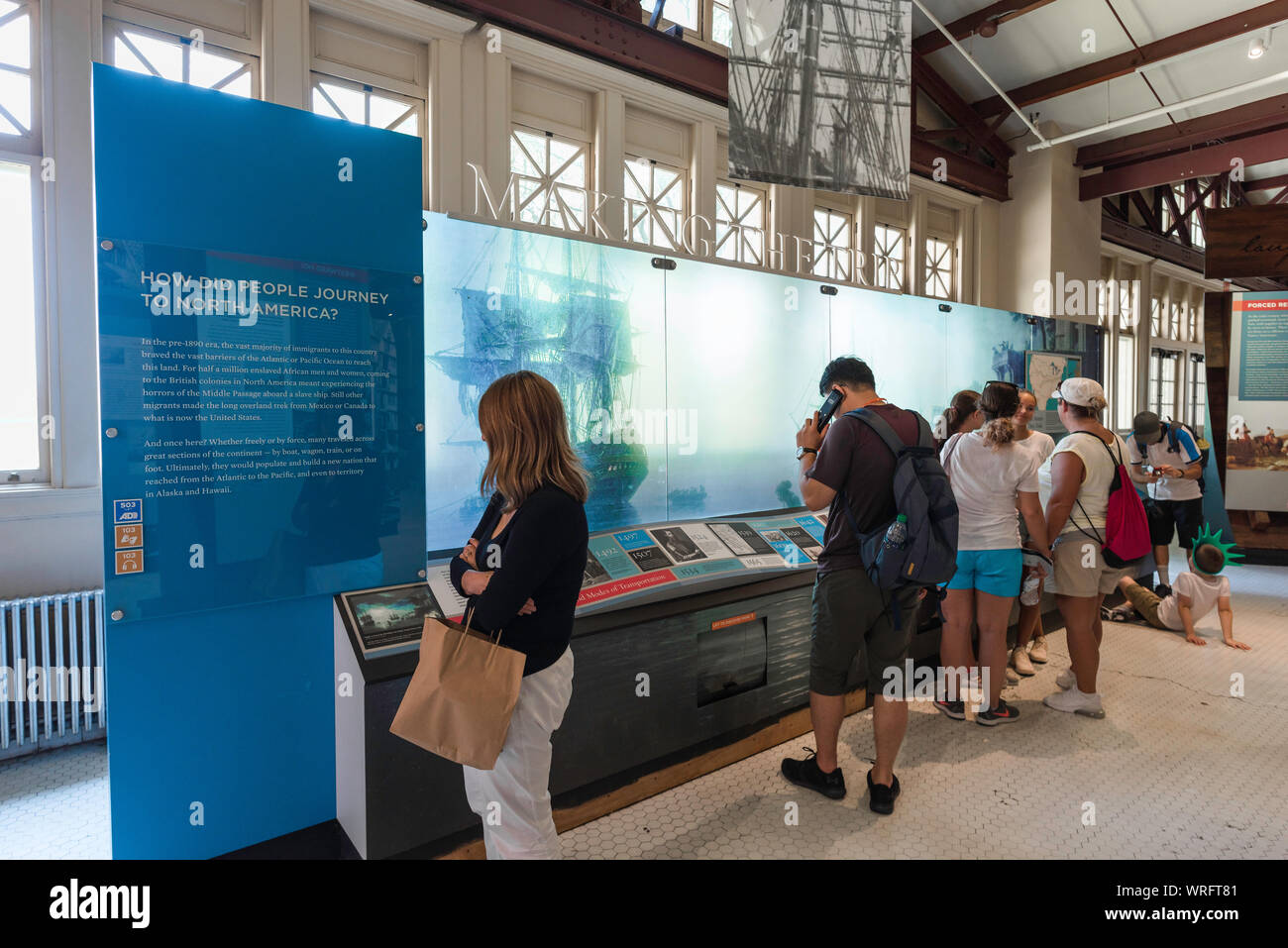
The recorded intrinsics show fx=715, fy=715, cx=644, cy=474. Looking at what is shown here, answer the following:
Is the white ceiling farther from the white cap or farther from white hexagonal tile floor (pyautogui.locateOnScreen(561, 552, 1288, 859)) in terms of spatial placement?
white hexagonal tile floor (pyautogui.locateOnScreen(561, 552, 1288, 859))

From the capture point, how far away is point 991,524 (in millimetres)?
3238

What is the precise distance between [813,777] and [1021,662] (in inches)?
81.5

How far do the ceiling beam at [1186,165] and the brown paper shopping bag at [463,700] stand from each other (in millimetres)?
9767

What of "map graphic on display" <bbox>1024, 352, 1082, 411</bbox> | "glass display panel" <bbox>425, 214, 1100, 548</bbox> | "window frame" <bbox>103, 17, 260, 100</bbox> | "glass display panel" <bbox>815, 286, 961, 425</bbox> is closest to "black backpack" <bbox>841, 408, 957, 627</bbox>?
"glass display panel" <bbox>425, 214, 1100, 548</bbox>

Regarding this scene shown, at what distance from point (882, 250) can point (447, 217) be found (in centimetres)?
572

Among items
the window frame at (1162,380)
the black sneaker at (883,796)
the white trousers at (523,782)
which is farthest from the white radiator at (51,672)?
the window frame at (1162,380)

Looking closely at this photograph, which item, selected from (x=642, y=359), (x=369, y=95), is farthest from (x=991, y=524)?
(x=369, y=95)

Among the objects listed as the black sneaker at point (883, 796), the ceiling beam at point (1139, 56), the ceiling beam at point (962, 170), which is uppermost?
the ceiling beam at point (1139, 56)

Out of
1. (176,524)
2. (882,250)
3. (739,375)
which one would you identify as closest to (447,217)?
(176,524)

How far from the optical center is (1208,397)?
23.1 feet

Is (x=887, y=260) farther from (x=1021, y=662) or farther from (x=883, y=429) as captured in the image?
(x=883, y=429)

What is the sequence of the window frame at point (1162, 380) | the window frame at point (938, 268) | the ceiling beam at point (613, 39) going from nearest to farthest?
the ceiling beam at point (613, 39) → the window frame at point (938, 268) → the window frame at point (1162, 380)

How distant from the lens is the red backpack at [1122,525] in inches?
129

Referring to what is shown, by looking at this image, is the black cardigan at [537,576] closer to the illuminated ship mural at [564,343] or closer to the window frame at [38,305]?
the illuminated ship mural at [564,343]
